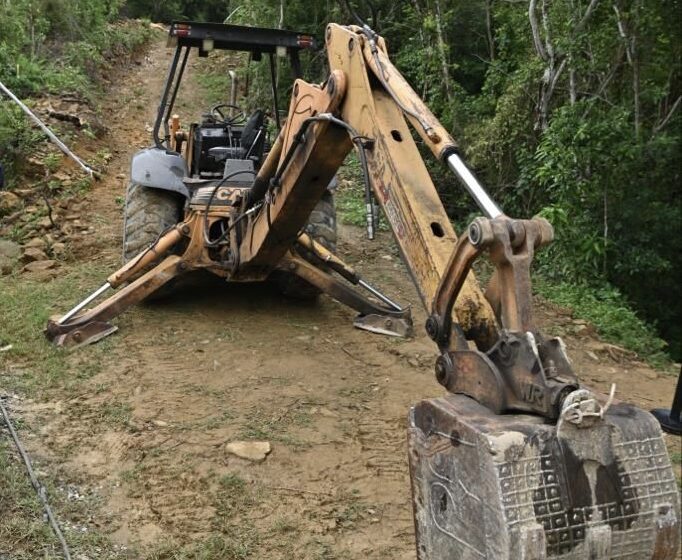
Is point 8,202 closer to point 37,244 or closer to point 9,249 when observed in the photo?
point 9,249

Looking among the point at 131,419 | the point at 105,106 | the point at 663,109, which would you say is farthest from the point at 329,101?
the point at 105,106

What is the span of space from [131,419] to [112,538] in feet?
3.86

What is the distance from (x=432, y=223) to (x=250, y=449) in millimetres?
1749

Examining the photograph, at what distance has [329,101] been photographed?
401cm

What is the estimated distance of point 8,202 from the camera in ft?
30.6

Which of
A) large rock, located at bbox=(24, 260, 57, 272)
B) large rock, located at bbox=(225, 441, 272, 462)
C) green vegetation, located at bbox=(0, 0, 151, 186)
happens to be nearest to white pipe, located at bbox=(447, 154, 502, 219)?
large rock, located at bbox=(225, 441, 272, 462)

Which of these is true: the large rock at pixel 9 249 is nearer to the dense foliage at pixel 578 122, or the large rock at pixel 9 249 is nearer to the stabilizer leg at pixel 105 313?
the stabilizer leg at pixel 105 313

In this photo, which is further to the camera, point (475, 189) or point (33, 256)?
point (33, 256)

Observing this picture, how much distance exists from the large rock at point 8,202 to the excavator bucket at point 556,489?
8.10 m

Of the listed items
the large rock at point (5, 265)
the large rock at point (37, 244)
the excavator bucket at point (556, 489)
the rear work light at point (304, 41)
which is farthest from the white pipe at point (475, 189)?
the large rock at point (37, 244)

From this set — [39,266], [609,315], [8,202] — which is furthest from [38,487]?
[8,202]

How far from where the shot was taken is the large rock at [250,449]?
13.6 ft

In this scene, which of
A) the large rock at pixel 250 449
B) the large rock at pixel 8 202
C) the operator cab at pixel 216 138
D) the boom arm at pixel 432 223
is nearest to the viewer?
the boom arm at pixel 432 223

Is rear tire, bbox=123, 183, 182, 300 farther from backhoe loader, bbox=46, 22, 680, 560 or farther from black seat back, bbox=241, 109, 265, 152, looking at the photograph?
backhoe loader, bbox=46, 22, 680, 560
